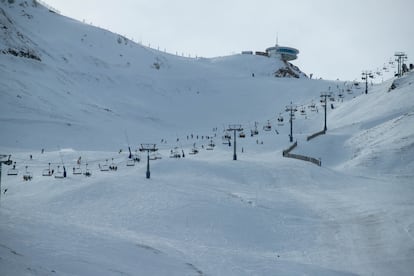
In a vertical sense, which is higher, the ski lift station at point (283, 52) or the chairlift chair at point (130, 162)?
the ski lift station at point (283, 52)

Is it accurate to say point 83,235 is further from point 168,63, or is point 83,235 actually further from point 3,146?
point 168,63

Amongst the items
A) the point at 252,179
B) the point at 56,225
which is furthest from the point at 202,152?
the point at 56,225

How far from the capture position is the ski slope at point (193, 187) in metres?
14.3

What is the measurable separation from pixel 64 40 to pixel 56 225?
9447cm

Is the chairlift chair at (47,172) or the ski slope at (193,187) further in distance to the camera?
the chairlift chair at (47,172)

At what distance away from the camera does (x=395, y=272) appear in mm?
14211

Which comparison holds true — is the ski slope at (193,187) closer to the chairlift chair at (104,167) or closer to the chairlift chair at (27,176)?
the chairlift chair at (27,176)

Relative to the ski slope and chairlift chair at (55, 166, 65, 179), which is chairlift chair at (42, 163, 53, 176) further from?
the ski slope

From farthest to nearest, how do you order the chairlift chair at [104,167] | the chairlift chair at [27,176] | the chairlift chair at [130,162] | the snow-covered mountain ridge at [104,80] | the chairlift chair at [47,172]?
the snow-covered mountain ridge at [104,80], the chairlift chair at [130,162], the chairlift chair at [104,167], the chairlift chair at [47,172], the chairlift chair at [27,176]

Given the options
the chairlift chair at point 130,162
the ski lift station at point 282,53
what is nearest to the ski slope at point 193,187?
the chairlift chair at point 130,162

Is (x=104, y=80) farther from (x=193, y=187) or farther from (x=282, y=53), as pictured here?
(x=282, y=53)

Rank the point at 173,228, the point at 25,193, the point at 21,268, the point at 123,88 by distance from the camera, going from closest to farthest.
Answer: the point at 21,268 → the point at 173,228 → the point at 25,193 → the point at 123,88

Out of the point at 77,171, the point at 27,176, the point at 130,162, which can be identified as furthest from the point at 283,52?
the point at 27,176

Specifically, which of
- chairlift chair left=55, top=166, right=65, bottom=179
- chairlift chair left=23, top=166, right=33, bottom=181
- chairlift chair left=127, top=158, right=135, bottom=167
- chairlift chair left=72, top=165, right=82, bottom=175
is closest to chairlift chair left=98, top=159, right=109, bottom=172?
chairlift chair left=72, top=165, right=82, bottom=175
